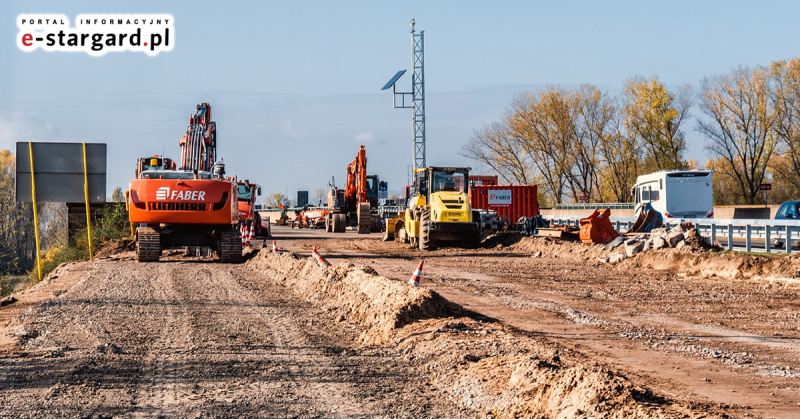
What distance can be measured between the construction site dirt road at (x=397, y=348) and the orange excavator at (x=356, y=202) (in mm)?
30105

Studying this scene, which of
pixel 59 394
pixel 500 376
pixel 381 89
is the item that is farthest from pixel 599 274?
pixel 381 89

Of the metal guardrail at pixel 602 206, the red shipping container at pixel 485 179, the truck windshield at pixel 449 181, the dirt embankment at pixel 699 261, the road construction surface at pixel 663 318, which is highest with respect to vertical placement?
the red shipping container at pixel 485 179

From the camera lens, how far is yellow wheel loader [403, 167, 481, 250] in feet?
87.9

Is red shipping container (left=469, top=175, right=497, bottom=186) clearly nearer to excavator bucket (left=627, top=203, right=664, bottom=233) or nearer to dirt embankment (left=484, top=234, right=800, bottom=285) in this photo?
dirt embankment (left=484, top=234, right=800, bottom=285)

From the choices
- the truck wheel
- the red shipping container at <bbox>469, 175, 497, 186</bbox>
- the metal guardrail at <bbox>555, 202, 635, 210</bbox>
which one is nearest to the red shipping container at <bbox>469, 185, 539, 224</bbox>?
the red shipping container at <bbox>469, 175, 497, 186</bbox>

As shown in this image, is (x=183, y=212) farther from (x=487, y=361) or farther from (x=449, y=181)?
(x=487, y=361)

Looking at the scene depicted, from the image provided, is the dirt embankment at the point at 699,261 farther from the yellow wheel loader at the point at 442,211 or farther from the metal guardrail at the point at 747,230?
the yellow wheel loader at the point at 442,211

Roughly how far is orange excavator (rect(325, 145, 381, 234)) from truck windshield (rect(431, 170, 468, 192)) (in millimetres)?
17890

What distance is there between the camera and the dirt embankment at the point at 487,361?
609cm

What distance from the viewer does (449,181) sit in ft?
94.5

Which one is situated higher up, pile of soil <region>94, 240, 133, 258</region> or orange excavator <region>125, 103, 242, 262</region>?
orange excavator <region>125, 103, 242, 262</region>

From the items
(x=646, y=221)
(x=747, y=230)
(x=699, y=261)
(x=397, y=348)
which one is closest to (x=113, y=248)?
(x=646, y=221)

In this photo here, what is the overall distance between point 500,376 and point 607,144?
64.0 m

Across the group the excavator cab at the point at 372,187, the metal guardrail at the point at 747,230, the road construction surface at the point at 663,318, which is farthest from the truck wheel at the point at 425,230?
the excavator cab at the point at 372,187
